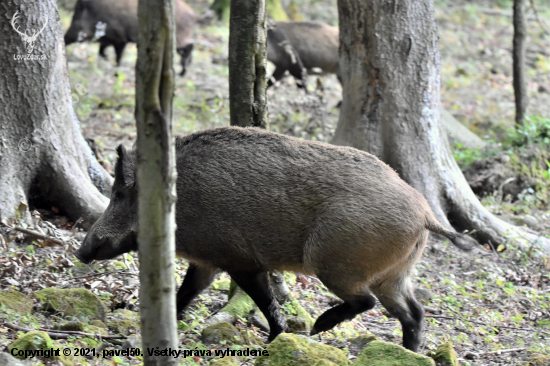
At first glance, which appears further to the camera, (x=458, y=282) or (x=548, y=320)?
(x=458, y=282)

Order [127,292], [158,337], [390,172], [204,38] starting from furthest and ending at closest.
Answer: [204,38] < [127,292] < [390,172] < [158,337]

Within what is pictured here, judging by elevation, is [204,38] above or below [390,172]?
above

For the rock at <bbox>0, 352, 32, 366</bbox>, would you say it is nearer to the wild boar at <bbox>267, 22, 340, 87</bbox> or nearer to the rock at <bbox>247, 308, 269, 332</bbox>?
the rock at <bbox>247, 308, 269, 332</bbox>

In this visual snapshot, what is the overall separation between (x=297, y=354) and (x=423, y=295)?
2.12 m

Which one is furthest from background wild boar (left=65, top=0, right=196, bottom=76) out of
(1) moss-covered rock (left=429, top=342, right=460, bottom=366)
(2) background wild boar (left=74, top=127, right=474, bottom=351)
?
(1) moss-covered rock (left=429, top=342, right=460, bottom=366)

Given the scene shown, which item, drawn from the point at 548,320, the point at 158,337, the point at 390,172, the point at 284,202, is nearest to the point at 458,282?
the point at 548,320

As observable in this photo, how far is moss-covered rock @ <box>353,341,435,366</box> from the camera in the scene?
338 centimetres

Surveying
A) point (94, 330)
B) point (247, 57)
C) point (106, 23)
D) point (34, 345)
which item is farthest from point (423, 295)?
point (106, 23)

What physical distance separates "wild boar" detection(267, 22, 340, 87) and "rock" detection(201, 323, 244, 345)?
8.13 meters

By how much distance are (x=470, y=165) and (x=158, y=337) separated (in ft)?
21.5

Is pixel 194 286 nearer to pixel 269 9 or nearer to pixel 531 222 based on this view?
pixel 531 222

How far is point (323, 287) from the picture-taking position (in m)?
5.38

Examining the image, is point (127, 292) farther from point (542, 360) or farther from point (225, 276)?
point (542, 360)

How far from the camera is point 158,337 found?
2.59m
